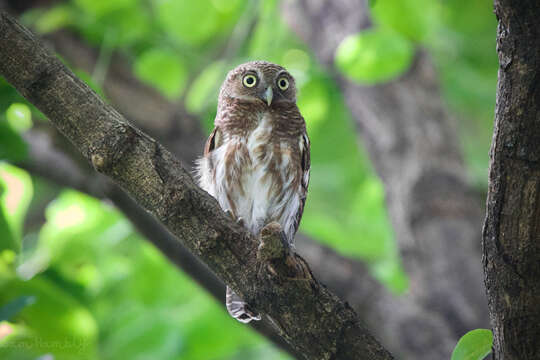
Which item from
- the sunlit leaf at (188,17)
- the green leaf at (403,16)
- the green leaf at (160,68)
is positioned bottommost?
the green leaf at (160,68)

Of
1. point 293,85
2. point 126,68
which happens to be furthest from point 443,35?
point 126,68

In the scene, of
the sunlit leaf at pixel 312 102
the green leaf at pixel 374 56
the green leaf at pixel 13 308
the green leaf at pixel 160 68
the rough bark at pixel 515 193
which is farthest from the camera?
the green leaf at pixel 160 68

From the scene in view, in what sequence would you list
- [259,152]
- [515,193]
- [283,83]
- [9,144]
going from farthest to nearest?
1. [283,83]
2. [259,152]
3. [9,144]
4. [515,193]

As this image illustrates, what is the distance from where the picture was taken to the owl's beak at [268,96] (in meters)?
3.36

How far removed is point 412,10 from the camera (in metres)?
3.52

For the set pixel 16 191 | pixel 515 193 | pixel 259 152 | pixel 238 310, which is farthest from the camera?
pixel 16 191

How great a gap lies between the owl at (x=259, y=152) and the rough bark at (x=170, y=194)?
1237mm

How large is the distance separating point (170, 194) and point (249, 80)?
1.67 metres

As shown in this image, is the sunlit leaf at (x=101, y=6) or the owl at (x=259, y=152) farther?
the sunlit leaf at (x=101, y=6)

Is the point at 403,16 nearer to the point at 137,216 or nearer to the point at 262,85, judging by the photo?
the point at 262,85

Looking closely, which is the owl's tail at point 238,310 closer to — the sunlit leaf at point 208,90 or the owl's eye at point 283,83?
the owl's eye at point 283,83

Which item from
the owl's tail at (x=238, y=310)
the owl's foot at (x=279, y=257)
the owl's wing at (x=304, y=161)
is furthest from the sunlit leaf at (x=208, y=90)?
the owl's foot at (x=279, y=257)

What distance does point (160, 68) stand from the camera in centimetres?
468

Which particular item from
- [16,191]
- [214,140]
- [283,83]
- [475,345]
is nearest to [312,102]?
[283,83]
